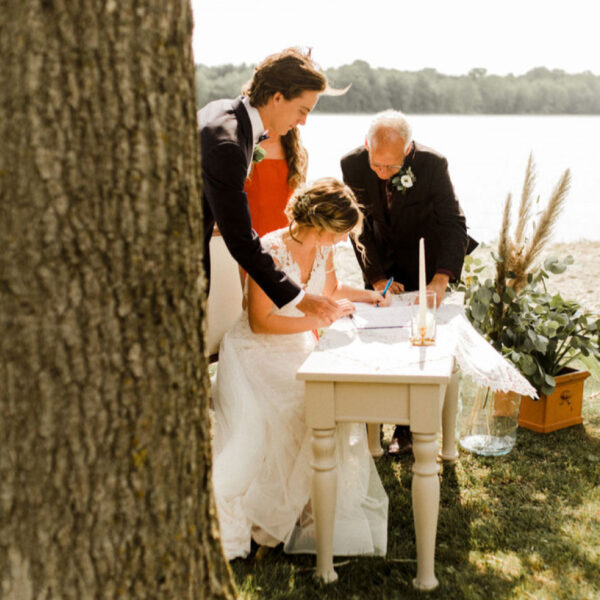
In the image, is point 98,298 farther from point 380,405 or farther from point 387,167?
point 387,167

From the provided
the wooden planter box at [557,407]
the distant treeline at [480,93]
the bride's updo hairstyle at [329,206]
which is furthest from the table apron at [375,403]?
the distant treeline at [480,93]

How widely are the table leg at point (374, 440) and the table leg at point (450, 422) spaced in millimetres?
336

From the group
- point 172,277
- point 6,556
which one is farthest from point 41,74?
point 6,556

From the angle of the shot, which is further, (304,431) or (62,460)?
(304,431)

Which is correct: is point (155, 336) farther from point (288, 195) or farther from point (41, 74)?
point (288, 195)

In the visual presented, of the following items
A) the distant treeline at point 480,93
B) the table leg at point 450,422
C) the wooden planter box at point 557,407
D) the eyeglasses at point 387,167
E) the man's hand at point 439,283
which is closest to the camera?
the eyeglasses at point 387,167

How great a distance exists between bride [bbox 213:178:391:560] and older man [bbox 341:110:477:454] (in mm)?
819

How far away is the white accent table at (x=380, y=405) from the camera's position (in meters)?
2.45

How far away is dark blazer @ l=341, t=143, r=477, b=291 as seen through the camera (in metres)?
3.82

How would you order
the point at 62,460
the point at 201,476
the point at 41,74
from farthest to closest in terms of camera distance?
the point at 201,476 < the point at 62,460 < the point at 41,74

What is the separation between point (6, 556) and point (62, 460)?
0.23m

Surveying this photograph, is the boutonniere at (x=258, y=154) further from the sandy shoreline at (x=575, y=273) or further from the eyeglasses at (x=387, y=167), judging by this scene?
the sandy shoreline at (x=575, y=273)

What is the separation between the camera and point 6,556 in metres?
1.46

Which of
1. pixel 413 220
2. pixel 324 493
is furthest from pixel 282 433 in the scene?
pixel 413 220
